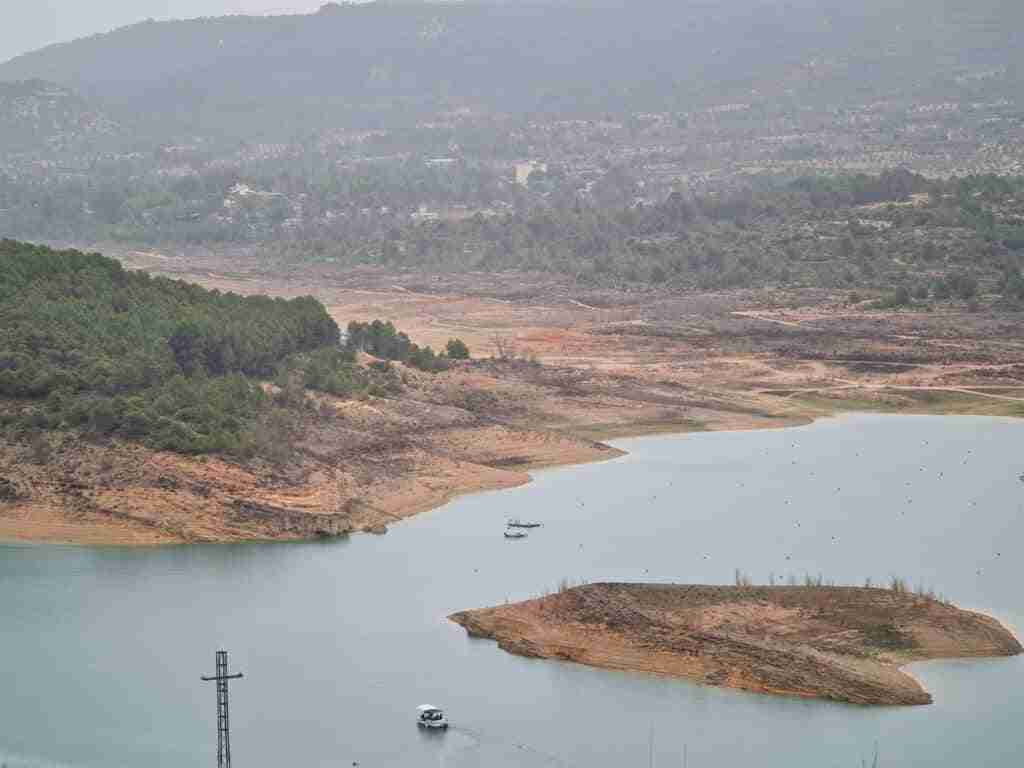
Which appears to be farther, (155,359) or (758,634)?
(155,359)

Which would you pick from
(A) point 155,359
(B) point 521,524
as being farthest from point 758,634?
(A) point 155,359

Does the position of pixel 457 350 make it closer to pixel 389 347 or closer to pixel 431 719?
pixel 389 347

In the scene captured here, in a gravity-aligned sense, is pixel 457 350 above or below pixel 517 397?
above

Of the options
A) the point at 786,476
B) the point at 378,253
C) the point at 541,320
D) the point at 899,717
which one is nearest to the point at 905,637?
the point at 899,717

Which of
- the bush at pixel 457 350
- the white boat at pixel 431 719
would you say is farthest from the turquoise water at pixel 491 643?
the bush at pixel 457 350

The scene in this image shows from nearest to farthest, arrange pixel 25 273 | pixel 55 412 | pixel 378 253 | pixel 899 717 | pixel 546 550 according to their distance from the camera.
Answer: pixel 899 717 < pixel 546 550 < pixel 55 412 < pixel 25 273 < pixel 378 253

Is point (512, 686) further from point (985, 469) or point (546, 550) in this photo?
point (985, 469)
